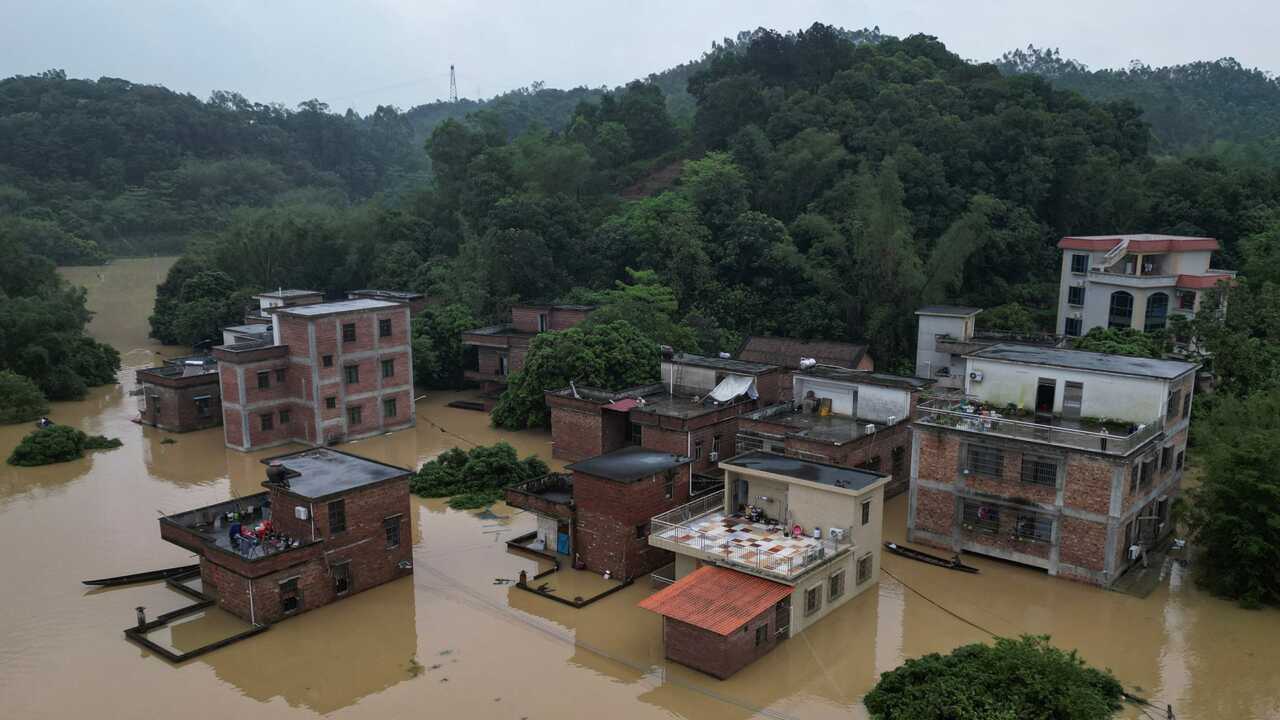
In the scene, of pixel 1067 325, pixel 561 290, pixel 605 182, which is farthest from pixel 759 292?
pixel 605 182

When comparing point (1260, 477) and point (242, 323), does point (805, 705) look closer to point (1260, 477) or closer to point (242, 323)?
point (1260, 477)

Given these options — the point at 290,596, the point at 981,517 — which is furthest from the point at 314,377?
the point at 981,517

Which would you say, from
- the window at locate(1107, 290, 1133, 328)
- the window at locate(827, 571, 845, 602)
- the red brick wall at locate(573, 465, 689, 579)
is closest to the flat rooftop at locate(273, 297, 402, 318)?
the red brick wall at locate(573, 465, 689, 579)

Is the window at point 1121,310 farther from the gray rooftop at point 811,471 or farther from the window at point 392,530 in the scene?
the window at point 392,530

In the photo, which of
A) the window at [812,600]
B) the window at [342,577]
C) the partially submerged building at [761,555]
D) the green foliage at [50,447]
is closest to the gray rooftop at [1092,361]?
the partially submerged building at [761,555]

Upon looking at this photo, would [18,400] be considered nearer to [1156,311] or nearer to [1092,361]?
[1092,361]

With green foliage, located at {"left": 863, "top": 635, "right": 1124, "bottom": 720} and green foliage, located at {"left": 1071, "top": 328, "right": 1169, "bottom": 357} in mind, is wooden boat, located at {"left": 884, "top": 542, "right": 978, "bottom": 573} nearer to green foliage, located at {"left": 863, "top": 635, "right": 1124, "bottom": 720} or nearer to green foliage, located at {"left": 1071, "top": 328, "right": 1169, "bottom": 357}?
green foliage, located at {"left": 863, "top": 635, "right": 1124, "bottom": 720}
